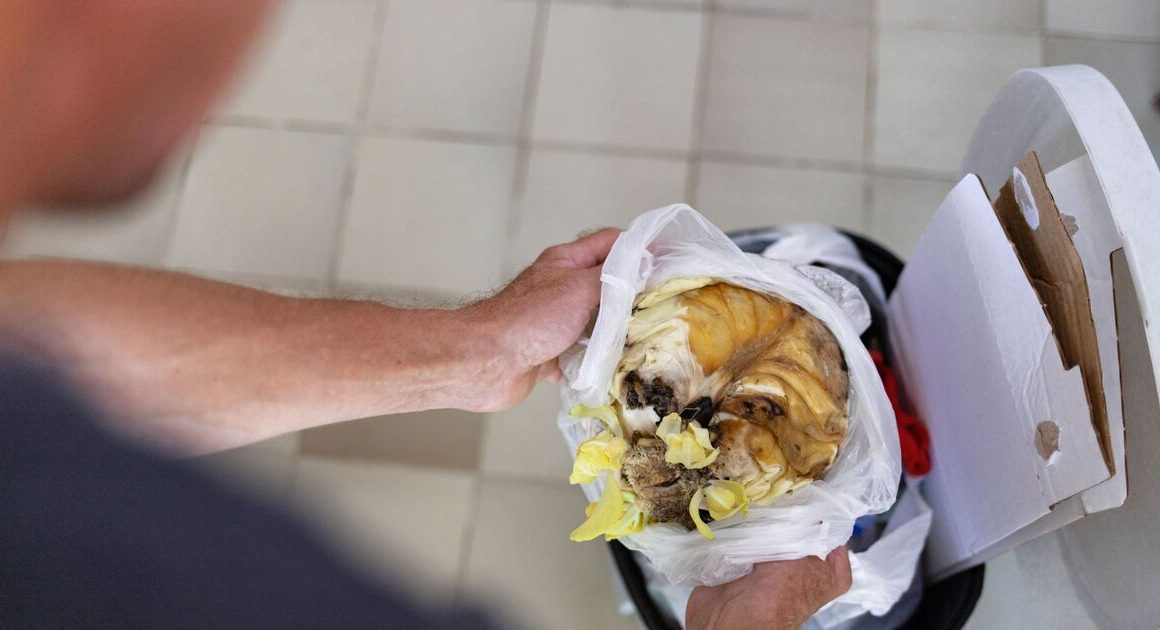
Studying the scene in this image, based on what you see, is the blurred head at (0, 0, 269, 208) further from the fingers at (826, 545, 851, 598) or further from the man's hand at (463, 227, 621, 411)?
the fingers at (826, 545, 851, 598)

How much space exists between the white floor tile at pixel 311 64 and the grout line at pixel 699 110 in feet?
1.62

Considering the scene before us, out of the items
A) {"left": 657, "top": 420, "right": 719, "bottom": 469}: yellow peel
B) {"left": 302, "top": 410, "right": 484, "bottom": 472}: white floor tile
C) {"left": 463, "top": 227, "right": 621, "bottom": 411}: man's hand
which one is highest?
{"left": 463, "top": 227, "right": 621, "bottom": 411}: man's hand

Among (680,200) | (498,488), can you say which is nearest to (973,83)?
(680,200)

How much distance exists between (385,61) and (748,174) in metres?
0.56

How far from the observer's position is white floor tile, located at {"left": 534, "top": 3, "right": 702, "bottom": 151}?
1091 millimetres

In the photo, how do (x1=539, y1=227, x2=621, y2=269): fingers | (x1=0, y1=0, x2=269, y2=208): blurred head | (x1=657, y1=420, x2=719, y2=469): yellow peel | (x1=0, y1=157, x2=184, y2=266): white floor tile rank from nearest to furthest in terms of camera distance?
(x1=0, y1=0, x2=269, y2=208): blurred head < (x1=657, y1=420, x2=719, y2=469): yellow peel < (x1=539, y1=227, x2=621, y2=269): fingers < (x1=0, y1=157, x2=184, y2=266): white floor tile

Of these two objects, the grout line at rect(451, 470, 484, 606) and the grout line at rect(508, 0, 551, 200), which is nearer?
the grout line at rect(451, 470, 484, 606)

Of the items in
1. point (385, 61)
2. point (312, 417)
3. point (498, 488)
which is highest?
point (385, 61)

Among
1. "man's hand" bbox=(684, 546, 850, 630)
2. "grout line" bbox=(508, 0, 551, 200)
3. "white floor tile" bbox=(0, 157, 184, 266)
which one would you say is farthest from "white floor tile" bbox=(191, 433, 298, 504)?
"white floor tile" bbox=(0, 157, 184, 266)

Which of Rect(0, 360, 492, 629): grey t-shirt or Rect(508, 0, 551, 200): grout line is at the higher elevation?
Rect(508, 0, 551, 200): grout line

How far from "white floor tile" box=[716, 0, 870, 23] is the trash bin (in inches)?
Answer: 19.3

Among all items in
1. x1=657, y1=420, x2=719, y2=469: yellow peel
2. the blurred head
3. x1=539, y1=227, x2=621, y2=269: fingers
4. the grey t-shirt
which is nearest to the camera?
the grey t-shirt

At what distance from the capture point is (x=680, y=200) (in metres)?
1.06

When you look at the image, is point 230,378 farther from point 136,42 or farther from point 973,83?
point 973,83
